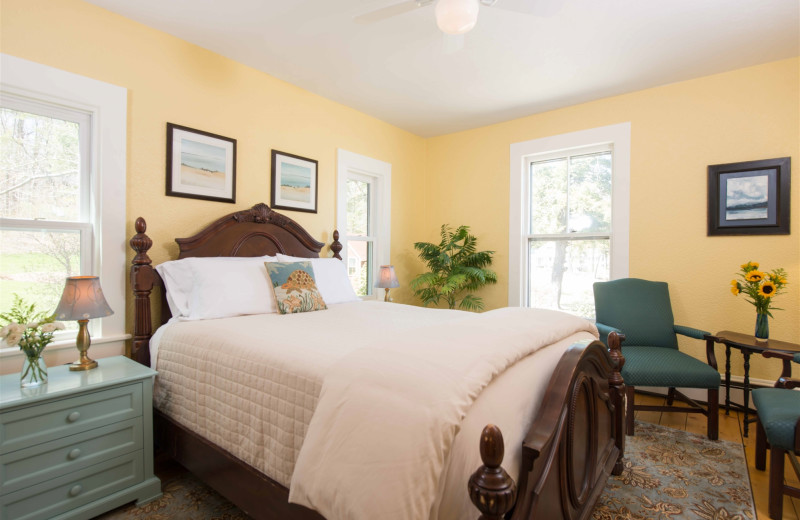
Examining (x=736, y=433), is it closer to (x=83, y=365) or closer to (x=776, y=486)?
(x=776, y=486)

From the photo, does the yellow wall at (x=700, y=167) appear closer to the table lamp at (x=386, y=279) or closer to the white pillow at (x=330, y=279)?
the table lamp at (x=386, y=279)

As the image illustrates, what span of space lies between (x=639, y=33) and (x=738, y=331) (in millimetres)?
2293

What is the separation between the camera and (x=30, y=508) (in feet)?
5.03

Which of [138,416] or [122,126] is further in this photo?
[122,126]

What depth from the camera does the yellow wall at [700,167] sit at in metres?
2.76

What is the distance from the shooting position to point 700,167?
10.0ft

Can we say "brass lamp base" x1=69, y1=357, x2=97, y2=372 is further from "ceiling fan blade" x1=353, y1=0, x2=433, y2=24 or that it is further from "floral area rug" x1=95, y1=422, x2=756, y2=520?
"ceiling fan blade" x1=353, y1=0, x2=433, y2=24

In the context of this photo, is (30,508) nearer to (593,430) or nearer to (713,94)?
(593,430)

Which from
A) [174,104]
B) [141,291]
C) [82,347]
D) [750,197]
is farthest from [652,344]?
[174,104]

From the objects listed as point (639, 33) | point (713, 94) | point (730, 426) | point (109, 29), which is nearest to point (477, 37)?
point (639, 33)

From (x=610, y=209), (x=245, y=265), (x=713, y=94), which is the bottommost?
(x=245, y=265)

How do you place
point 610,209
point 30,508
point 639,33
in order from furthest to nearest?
point 610,209 → point 639,33 → point 30,508

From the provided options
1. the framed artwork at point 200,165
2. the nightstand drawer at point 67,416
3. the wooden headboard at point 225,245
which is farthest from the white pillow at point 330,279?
the nightstand drawer at point 67,416

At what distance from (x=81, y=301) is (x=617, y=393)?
8.46ft
